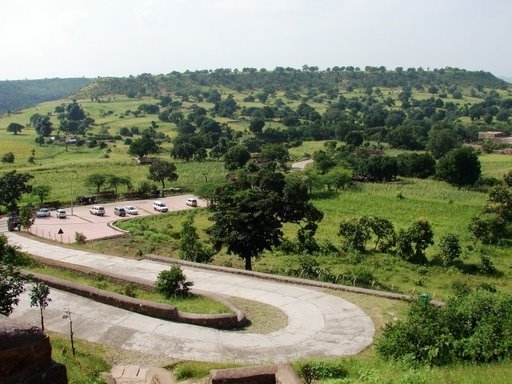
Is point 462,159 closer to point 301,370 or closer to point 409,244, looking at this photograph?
point 409,244

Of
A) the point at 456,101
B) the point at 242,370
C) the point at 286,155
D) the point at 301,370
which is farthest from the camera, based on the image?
the point at 456,101

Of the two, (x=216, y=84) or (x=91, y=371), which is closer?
(x=91, y=371)

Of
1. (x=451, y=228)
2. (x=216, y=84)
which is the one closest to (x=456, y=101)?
(x=216, y=84)

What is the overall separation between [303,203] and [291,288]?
15138 mm

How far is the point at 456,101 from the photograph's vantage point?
160 metres

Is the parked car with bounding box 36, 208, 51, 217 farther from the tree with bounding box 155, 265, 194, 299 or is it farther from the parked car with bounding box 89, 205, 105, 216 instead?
the tree with bounding box 155, 265, 194, 299

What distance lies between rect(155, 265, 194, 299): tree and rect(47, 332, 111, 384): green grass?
164 inches

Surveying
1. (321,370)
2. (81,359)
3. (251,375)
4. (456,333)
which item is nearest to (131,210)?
(81,359)

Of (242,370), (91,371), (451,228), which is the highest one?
(242,370)

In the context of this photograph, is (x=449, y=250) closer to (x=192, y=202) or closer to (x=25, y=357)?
(x=192, y=202)

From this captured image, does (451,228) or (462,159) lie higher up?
(462,159)

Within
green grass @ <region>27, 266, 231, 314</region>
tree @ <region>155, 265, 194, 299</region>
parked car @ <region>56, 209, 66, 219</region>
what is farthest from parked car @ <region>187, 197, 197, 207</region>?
tree @ <region>155, 265, 194, 299</region>

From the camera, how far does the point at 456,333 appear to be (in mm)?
11914

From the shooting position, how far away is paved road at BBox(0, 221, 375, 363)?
13680mm
